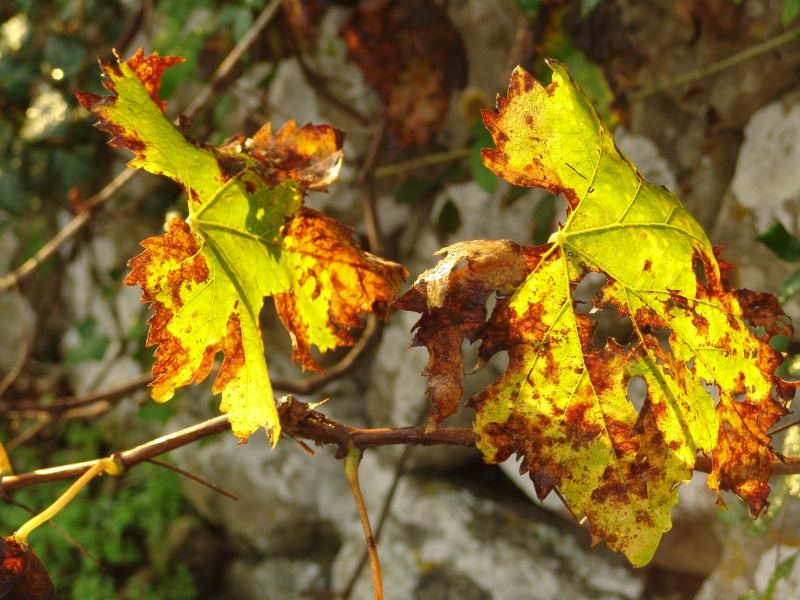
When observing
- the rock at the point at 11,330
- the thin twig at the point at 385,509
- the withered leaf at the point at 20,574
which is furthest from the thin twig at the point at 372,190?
the rock at the point at 11,330

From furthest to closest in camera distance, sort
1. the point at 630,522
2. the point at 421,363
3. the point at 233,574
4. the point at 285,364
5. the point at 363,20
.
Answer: the point at 233,574
the point at 285,364
the point at 421,363
the point at 363,20
the point at 630,522

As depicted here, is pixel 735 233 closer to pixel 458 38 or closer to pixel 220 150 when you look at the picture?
pixel 458 38

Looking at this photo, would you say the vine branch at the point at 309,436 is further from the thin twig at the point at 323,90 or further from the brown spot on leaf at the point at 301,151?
the thin twig at the point at 323,90

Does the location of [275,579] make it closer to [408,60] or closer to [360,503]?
[408,60]

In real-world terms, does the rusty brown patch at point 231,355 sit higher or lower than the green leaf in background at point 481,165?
higher

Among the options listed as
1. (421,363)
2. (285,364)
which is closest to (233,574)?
(285,364)
